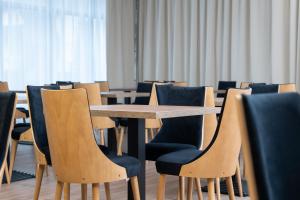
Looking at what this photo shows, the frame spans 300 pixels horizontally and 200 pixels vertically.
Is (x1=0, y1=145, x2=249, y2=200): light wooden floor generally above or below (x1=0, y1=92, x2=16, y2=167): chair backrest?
below

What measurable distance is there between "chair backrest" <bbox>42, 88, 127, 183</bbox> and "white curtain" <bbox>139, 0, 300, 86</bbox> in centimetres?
568

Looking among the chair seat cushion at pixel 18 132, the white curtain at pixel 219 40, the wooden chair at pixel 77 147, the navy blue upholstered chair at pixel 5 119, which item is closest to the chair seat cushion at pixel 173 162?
the wooden chair at pixel 77 147

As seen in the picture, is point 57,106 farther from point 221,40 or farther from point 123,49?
point 123,49

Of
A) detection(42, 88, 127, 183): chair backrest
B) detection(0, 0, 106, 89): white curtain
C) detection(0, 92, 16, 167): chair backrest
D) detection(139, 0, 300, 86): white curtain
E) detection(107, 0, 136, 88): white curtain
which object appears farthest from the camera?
detection(107, 0, 136, 88): white curtain

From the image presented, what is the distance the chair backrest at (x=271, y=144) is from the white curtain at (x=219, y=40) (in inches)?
260

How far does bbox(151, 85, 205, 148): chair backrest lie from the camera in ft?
11.4

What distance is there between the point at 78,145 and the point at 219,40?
6.54 m

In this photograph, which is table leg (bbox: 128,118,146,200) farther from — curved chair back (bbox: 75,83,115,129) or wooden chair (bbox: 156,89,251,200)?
curved chair back (bbox: 75,83,115,129)

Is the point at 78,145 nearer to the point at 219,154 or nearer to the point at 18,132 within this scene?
the point at 219,154

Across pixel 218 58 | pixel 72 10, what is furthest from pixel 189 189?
pixel 72 10

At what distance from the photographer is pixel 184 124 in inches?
139

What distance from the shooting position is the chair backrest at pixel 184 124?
11.4 feet

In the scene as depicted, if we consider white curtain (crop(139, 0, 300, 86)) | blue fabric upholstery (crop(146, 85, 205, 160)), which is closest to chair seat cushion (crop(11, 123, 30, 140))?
blue fabric upholstery (crop(146, 85, 205, 160))

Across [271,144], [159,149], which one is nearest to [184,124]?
[159,149]
